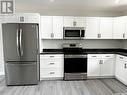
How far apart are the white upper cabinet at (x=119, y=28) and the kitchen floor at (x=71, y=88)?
1600mm

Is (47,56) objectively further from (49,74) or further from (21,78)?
(21,78)

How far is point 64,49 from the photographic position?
473 cm

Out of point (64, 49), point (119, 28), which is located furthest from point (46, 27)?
point (119, 28)

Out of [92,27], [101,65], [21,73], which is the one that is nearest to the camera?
[21,73]

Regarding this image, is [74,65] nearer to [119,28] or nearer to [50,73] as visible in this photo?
[50,73]

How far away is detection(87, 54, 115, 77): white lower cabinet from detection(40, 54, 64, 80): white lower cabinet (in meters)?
0.99

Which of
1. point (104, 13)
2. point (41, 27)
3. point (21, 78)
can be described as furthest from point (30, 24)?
point (104, 13)

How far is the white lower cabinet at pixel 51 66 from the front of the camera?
13.8 feet

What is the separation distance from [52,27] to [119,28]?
238cm

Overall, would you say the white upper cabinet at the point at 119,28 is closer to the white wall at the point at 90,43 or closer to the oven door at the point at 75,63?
the white wall at the point at 90,43

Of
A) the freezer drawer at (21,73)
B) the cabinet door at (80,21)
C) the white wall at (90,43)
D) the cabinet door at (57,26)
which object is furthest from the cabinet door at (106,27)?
the freezer drawer at (21,73)

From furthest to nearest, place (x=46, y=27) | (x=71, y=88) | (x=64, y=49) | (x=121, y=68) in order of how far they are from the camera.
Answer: (x=64, y=49) → (x=46, y=27) → (x=121, y=68) → (x=71, y=88)

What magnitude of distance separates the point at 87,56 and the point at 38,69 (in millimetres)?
1686

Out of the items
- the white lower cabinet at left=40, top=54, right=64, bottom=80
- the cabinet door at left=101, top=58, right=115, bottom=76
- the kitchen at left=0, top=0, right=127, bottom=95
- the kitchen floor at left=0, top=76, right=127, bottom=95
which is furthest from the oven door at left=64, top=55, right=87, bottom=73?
the cabinet door at left=101, top=58, right=115, bottom=76
